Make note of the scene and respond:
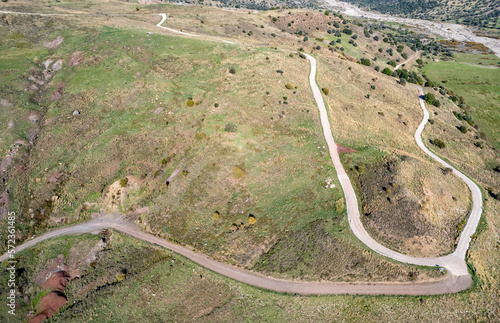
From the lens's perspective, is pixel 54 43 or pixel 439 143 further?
pixel 54 43

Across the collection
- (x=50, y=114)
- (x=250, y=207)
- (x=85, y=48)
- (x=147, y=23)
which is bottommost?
(x=250, y=207)

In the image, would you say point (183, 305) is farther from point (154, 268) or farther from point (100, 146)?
point (100, 146)

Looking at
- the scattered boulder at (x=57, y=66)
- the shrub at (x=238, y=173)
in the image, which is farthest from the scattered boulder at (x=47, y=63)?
the shrub at (x=238, y=173)

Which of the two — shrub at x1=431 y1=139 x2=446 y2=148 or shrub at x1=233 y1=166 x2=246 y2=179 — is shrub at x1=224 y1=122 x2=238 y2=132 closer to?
shrub at x1=233 y1=166 x2=246 y2=179

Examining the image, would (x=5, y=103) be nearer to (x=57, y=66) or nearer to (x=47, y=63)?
(x=57, y=66)

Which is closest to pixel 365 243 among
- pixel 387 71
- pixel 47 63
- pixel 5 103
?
pixel 387 71

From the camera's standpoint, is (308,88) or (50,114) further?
(308,88)

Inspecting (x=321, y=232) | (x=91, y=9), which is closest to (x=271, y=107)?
(x=321, y=232)
